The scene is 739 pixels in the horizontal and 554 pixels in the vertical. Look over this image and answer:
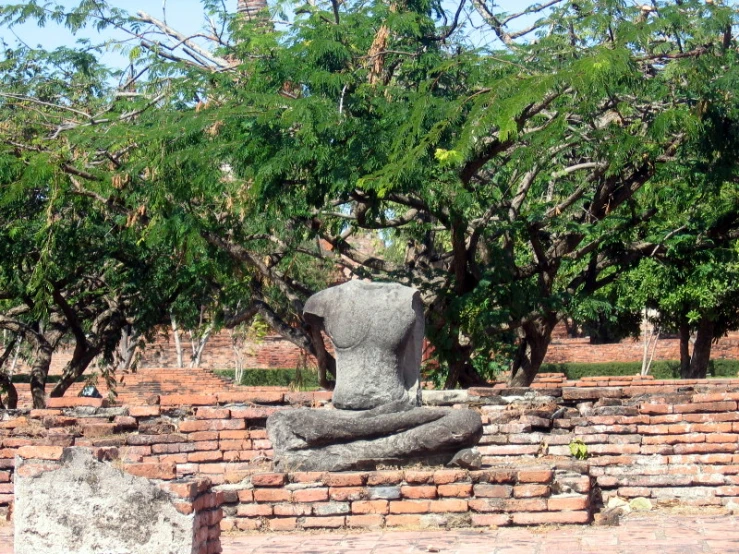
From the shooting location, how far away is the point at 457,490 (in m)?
7.14

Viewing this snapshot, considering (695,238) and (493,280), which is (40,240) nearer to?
(493,280)

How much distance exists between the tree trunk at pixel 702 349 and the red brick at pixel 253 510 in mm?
17129

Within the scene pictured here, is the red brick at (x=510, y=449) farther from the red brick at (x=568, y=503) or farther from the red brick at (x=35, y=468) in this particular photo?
the red brick at (x=35, y=468)

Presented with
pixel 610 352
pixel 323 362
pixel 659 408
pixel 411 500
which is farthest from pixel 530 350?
pixel 610 352

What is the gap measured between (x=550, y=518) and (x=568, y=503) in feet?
0.46

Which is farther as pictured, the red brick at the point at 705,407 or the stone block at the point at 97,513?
the red brick at the point at 705,407

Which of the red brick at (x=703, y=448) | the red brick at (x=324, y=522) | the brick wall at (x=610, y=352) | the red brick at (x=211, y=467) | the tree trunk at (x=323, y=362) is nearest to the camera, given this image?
the red brick at (x=324, y=522)

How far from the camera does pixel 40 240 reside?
13188 millimetres

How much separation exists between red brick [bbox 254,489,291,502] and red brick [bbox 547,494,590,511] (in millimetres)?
1584

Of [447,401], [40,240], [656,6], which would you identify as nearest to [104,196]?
[40,240]

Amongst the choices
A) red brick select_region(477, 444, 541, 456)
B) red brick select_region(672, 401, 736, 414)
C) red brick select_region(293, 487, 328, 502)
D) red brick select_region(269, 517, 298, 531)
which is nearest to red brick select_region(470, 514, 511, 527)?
red brick select_region(293, 487, 328, 502)

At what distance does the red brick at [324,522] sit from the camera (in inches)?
281

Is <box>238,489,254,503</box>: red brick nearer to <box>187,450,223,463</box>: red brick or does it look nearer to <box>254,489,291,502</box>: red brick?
<box>254,489,291,502</box>: red brick

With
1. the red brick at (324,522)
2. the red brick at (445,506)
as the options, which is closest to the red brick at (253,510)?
the red brick at (324,522)
